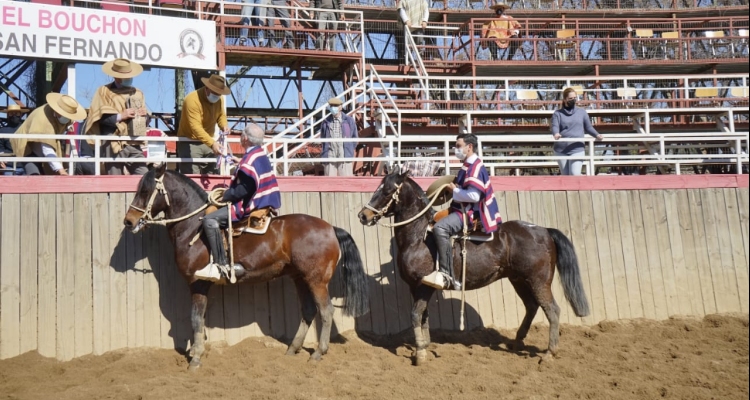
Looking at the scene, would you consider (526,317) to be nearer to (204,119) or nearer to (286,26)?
(204,119)

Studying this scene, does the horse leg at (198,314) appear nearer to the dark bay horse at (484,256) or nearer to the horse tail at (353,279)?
the horse tail at (353,279)

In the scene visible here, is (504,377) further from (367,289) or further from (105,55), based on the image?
(105,55)

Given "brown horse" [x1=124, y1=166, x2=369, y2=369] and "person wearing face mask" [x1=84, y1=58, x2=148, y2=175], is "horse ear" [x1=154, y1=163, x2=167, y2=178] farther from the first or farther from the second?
"person wearing face mask" [x1=84, y1=58, x2=148, y2=175]

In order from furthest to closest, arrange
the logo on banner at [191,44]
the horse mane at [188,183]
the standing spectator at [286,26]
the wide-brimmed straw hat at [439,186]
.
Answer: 1. the standing spectator at [286,26]
2. the logo on banner at [191,44]
3. the wide-brimmed straw hat at [439,186]
4. the horse mane at [188,183]

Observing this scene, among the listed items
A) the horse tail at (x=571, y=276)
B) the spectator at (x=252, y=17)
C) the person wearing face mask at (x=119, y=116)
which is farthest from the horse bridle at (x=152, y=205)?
the spectator at (x=252, y=17)

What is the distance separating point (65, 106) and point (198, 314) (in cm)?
351

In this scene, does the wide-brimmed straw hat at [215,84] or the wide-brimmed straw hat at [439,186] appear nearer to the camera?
the wide-brimmed straw hat at [439,186]

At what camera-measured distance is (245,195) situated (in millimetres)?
8148

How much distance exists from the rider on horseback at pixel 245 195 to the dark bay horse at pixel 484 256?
A: 1.15 metres

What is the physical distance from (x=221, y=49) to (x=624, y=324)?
10092 millimetres

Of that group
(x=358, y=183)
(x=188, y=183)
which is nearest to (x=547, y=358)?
(x=358, y=183)

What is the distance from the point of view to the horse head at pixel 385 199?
27.2 ft

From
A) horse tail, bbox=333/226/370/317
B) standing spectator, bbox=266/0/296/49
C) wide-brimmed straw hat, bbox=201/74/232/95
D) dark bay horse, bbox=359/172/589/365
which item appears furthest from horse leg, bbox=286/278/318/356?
standing spectator, bbox=266/0/296/49

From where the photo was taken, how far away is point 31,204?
28.8 feet
